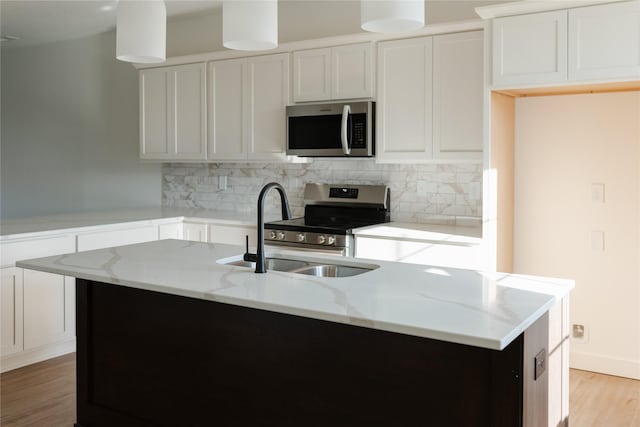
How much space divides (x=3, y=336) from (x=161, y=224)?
1.43m

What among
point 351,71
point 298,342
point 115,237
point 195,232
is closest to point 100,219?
point 115,237

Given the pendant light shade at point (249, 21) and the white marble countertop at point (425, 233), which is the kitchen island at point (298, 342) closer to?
the pendant light shade at point (249, 21)

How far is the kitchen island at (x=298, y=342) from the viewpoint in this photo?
71.7 inches

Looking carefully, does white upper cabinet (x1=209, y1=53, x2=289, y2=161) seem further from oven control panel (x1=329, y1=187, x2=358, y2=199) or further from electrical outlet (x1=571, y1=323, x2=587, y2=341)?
electrical outlet (x1=571, y1=323, x2=587, y2=341)

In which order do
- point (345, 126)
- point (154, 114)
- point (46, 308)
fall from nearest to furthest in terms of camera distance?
point (46, 308) < point (345, 126) < point (154, 114)

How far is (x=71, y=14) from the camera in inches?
203

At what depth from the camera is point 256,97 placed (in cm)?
471

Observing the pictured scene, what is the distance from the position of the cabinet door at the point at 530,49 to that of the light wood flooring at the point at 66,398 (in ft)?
5.87

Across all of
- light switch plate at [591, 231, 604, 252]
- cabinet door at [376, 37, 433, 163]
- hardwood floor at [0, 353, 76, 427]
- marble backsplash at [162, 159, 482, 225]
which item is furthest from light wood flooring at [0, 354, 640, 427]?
cabinet door at [376, 37, 433, 163]

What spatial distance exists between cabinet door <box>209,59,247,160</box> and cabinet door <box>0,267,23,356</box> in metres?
1.85

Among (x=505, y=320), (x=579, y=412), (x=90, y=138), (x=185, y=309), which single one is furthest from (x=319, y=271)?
(x=90, y=138)

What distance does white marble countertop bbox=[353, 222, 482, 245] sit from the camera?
3.67 meters

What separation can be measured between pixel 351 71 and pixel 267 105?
0.78 meters

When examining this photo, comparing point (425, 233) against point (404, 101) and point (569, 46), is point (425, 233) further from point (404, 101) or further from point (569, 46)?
point (569, 46)
